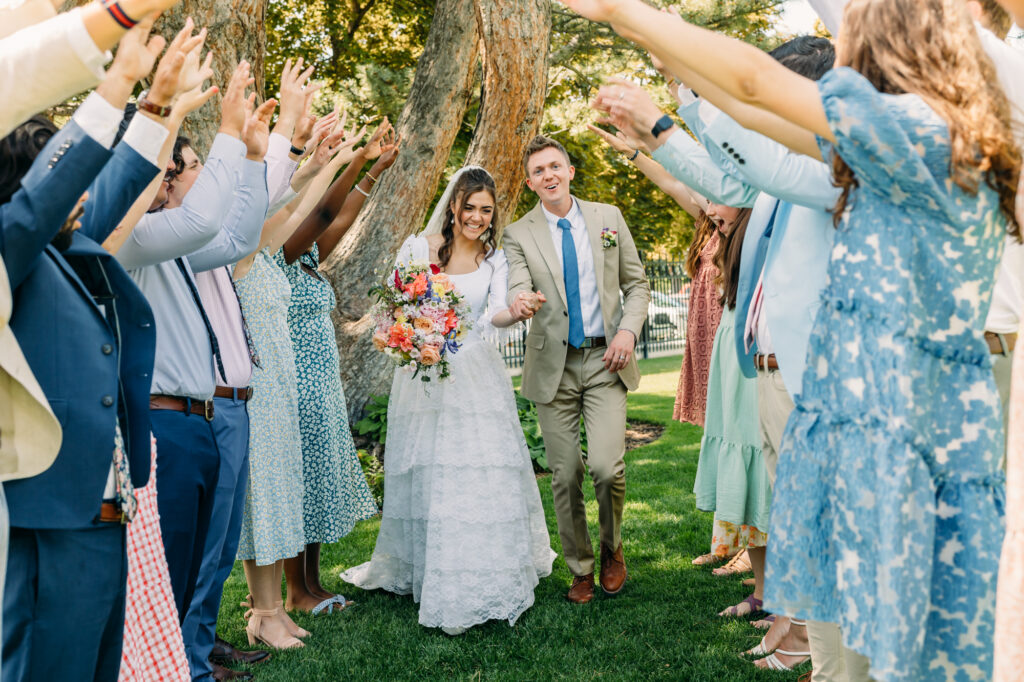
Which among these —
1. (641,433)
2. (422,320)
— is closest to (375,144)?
(422,320)

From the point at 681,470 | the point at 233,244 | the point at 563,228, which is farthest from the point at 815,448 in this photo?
the point at 681,470

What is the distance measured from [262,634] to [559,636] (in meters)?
1.52

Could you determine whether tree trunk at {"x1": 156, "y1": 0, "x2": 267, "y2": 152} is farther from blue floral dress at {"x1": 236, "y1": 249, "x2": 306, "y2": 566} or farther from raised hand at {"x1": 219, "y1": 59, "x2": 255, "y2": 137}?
raised hand at {"x1": 219, "y1": 59, "x2": 255, "y2": 137}

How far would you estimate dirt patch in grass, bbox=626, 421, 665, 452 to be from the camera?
10219mm

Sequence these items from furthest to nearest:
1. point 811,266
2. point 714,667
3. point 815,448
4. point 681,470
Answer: point 681,470 < point 714,667 < point 811,266 < point 815,448

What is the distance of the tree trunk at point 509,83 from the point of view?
811cm

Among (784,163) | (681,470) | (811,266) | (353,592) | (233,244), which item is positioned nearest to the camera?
(784,163)

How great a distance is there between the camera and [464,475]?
15.4 ft

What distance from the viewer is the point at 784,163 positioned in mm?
2162

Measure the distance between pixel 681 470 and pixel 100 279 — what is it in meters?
6.98

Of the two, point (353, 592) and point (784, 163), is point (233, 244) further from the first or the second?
point (353, 592)

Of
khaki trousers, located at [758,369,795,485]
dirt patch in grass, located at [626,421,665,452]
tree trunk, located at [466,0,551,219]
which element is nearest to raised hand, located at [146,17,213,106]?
khaki trousers, located at [758,369,795,485]

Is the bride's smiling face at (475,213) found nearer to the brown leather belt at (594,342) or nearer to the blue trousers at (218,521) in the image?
the brown leather belt at (594,342)

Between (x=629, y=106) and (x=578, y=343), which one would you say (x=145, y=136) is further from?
(x=578, y=343)
